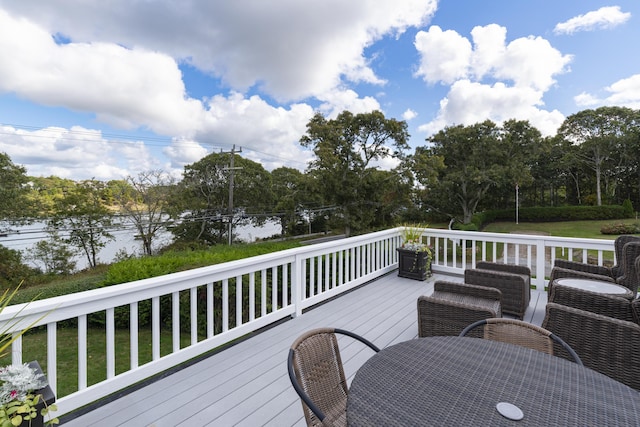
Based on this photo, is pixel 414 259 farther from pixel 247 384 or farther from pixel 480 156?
pixel 480 156

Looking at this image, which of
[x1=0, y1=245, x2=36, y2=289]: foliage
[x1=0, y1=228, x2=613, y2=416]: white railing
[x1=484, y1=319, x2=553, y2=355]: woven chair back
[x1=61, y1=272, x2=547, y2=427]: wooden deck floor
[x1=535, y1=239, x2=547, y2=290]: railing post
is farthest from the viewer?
[x1=0, y1=245, x2=36, y2=289]: foliage

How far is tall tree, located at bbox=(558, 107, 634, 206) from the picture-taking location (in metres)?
23.9

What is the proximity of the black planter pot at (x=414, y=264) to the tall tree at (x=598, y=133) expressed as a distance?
29376 millimetres

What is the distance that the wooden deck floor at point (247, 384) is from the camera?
183cm

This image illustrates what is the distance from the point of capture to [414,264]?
4.87 m

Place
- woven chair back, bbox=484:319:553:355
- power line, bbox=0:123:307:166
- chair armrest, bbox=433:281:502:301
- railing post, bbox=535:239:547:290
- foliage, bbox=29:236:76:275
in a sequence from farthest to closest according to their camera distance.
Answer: power line, bbox=0:123:307:166 → foliage, bbox=29:236:76:275 → railing post, bbox=535:239:547:290 → chair armrest, bbox=433:281:502:301 → woven chair back, bbox=484:319:553:355

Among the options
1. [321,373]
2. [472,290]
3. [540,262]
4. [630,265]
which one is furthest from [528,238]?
[321,373]

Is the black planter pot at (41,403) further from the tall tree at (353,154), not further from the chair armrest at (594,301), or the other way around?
the tall tree at (353,154)

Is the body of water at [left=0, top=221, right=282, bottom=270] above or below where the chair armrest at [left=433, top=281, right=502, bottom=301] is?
below

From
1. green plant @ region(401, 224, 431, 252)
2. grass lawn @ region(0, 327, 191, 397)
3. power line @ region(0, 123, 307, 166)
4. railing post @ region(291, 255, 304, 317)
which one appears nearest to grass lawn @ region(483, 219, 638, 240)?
power line @ region(0, 123, 307, 166)

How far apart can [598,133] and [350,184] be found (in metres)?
22.8

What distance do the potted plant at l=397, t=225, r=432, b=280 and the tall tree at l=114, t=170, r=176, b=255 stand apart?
55.5ft

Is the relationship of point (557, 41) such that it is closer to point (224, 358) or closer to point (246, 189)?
point (224, 358)

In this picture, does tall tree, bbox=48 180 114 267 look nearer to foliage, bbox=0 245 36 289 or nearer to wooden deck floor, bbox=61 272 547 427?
foliage, bbox=0 245 36 289
